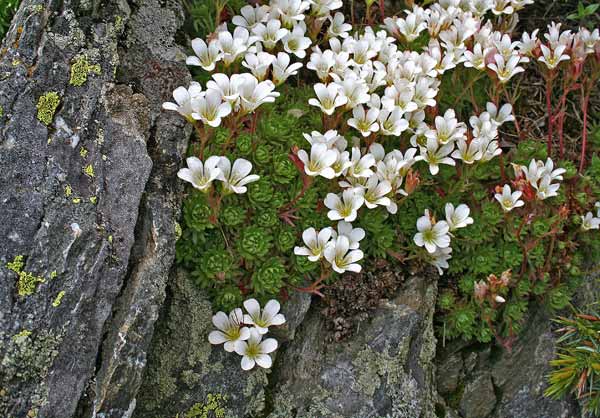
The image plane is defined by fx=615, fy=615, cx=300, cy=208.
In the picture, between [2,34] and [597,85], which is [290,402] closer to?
[2,34]

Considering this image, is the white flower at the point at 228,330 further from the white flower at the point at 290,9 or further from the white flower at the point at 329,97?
the white flower at the point at 290,9

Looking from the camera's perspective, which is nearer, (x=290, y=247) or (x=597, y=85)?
(x=290, y=247)

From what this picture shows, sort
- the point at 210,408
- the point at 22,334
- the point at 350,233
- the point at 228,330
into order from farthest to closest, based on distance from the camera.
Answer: the point at 350,233
the point at 228,330
the point at 210,408
the point at 22,334

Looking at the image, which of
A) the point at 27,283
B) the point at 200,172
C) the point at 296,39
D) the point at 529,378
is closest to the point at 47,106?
the point at 200,172

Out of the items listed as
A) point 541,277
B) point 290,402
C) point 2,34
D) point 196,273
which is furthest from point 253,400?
point 2,34

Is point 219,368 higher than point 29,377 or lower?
lower

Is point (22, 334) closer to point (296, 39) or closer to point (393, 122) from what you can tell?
point (393, 122)
